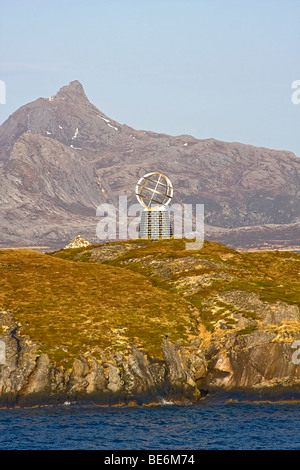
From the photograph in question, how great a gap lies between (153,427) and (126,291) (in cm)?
3513

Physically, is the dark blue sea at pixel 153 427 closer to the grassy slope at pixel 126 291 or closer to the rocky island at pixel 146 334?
the rocky island at pixel 146 334

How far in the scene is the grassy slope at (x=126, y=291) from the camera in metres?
93.3

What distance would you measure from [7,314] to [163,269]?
32.5 metres

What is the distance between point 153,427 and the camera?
75.6 m

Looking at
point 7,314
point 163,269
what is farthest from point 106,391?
point 163,269

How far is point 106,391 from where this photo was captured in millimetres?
85188

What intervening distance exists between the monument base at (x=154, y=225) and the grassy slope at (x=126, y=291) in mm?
16484

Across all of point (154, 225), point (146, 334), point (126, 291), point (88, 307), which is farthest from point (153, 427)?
point (154, 225)

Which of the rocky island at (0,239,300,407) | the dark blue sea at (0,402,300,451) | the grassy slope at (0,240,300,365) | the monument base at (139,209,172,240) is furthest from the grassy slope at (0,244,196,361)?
the monument base at (139,209,172,240)

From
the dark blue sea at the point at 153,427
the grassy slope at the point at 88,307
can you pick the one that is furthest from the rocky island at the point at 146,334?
the dark blue sea at the point at 153,427

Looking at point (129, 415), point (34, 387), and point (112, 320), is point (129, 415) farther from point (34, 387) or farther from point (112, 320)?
point (112, 320)

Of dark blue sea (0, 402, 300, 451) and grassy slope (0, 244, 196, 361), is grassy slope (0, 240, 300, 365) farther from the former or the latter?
dark blue sea (0, 402, 300, 451)

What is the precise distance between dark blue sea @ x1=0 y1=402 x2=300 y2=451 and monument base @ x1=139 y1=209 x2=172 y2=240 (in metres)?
71.4
